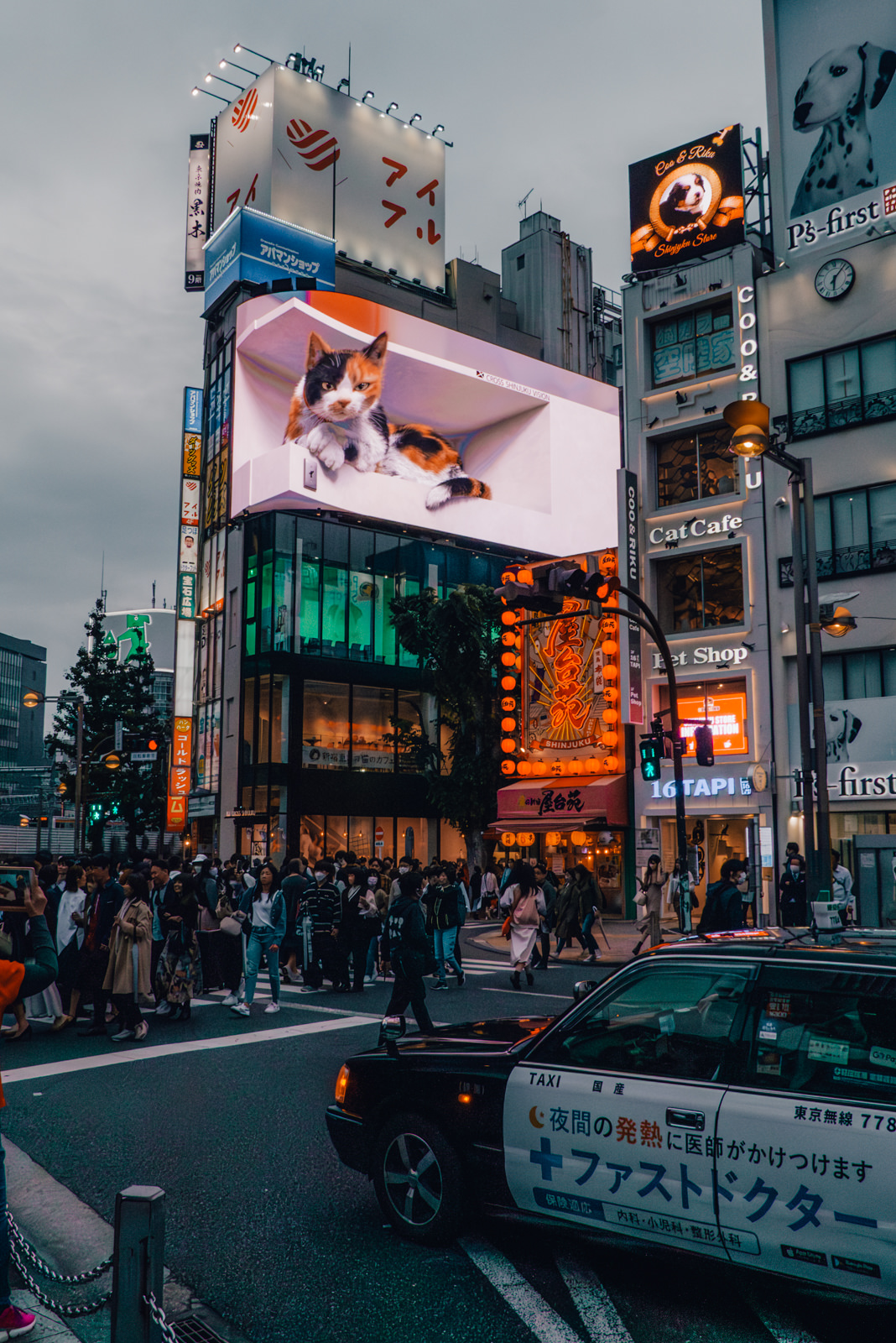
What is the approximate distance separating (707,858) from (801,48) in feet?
72.9

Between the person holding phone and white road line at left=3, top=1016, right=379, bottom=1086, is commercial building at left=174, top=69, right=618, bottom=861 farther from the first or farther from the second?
the person holding phone

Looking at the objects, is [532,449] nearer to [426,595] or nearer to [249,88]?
[426,595]

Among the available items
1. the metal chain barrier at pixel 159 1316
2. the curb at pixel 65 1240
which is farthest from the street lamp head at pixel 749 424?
the metal chain barrier at pixel 159 1316

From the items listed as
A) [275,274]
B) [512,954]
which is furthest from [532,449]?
[512,954]

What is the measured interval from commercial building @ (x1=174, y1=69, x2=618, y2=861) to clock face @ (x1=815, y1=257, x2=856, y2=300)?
23119 millimetres

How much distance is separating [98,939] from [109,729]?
124 feet

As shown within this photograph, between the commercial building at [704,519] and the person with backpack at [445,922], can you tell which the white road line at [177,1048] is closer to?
the person with backpack at [445,922]

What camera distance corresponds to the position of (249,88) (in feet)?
177

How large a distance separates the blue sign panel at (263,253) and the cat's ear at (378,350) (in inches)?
192

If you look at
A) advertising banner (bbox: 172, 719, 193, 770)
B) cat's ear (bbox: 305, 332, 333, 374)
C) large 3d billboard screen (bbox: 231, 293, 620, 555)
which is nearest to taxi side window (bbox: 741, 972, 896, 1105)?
large 3d billboard screen (bbox: 231, 293, 620, 555)

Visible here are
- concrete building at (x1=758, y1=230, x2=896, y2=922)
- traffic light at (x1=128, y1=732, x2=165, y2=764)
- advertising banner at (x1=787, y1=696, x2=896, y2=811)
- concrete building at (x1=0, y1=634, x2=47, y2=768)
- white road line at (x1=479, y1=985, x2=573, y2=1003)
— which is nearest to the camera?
white road line at (x1=479, y1=985, x2=573, y2=1003)

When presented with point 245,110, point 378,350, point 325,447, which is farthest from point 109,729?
point 245,110

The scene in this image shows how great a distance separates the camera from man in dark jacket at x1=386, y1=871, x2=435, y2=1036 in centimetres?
1012

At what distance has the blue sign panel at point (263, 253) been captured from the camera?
1880 inches
